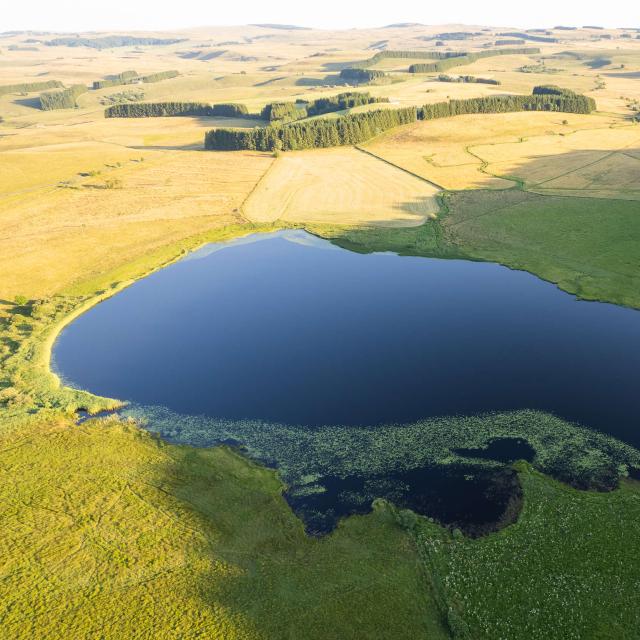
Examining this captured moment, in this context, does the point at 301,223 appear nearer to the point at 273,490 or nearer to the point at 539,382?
the point at 539,382

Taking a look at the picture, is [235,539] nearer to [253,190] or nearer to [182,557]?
[182,557]

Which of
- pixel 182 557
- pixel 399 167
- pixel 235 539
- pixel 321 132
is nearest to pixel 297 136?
pixel 321 132

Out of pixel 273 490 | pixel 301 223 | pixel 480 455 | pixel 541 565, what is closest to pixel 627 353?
pixel 480 455

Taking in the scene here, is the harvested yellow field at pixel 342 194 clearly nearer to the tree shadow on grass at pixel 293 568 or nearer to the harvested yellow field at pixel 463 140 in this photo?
the harvested yellow field at pixel 463 140

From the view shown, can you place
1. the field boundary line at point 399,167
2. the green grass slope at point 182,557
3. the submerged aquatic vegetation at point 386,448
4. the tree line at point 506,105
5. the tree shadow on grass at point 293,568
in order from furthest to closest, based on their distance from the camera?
the tree line at point 506,105
the field boundary line at point 399,167
the submerged aquatic vegetation at point 386,448
the tree shadow on grass at point 293,568
the green grass slope at point 182,557

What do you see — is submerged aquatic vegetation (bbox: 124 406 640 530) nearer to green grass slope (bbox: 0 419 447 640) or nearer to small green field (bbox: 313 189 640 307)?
green grass slope (bbox: 0 419 447 640)

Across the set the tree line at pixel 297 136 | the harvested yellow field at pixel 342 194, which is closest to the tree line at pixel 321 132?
the tree line at pixel 297 136

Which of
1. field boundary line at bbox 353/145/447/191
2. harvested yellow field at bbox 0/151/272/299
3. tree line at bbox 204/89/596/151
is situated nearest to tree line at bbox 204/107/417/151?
tree line at bbox 204/89/596/151
